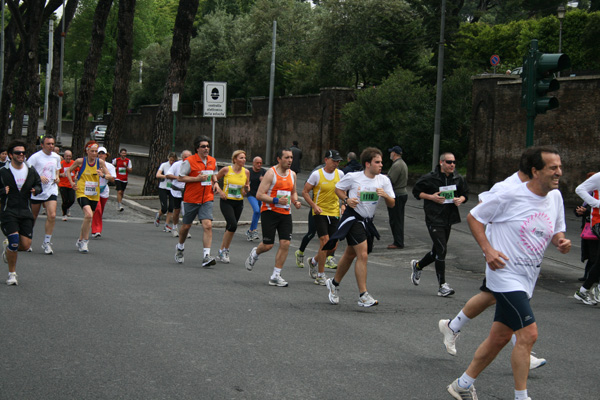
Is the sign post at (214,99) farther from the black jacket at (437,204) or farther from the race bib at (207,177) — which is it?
the black jacket at (437,204)

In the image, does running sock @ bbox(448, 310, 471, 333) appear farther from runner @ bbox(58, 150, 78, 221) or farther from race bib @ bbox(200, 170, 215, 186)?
runner @ bbox(58, 150, 78, 221)

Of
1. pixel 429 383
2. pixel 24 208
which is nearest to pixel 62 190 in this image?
pixel 24 208

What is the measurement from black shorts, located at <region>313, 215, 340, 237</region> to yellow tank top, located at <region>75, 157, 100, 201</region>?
474cm

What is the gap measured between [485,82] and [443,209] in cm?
2092

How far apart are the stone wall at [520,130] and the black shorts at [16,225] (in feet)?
64.8

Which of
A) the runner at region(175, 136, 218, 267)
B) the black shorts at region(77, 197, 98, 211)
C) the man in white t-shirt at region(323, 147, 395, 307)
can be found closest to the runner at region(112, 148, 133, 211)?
the black shorts at region(77, 197, 98, 211)

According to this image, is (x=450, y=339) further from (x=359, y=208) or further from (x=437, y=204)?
(x=437, y=204)

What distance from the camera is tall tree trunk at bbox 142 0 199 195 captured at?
→ 25125 mm

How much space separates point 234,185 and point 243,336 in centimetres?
645

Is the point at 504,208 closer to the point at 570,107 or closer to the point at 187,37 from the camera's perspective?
the point at 187,37

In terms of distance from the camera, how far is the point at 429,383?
6.15m

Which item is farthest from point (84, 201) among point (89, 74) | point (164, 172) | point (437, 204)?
point (89, 74)

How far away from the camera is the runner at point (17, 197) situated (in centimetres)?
1044

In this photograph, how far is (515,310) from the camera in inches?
213
